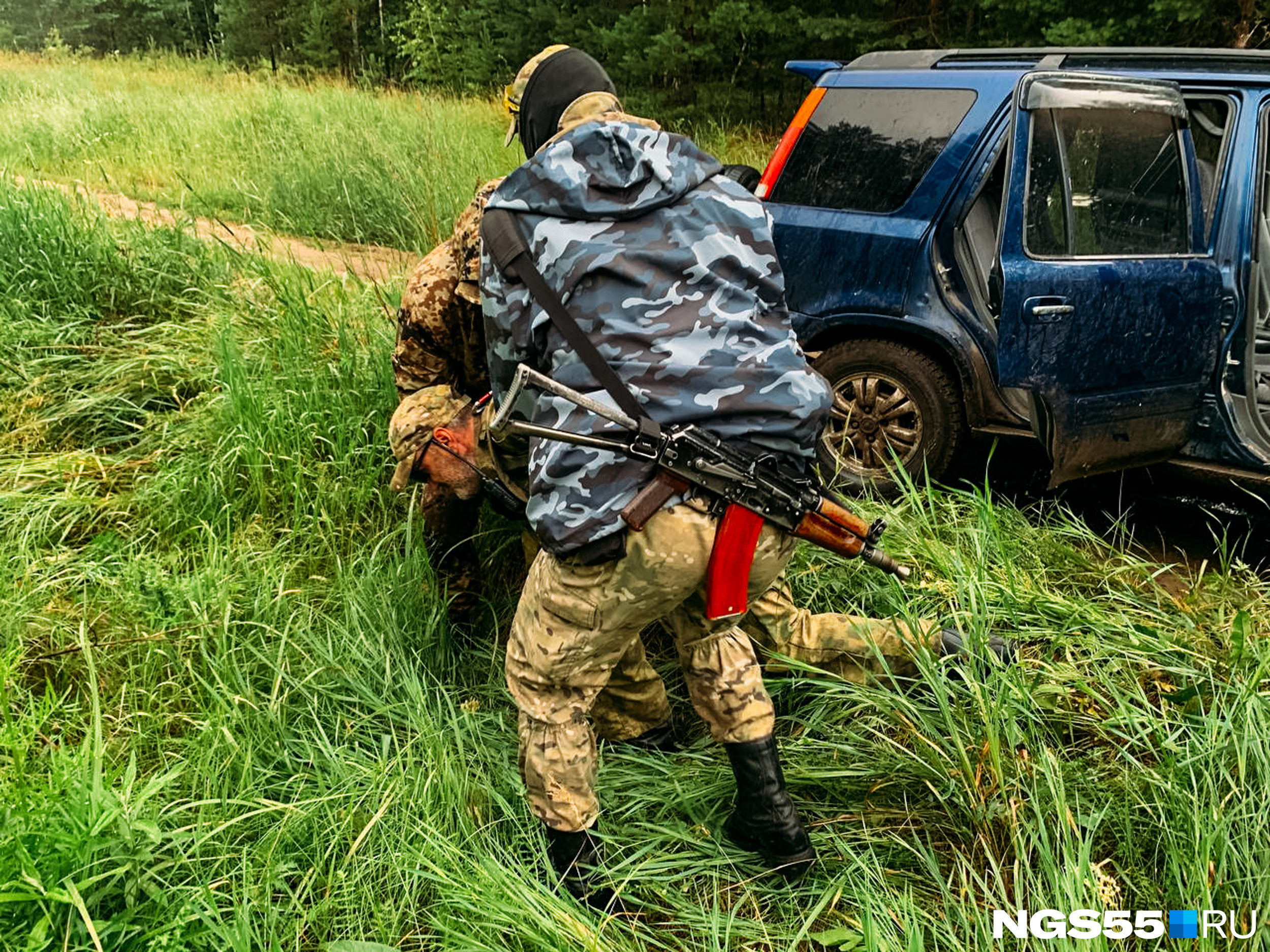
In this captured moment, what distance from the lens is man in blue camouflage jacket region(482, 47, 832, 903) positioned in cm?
197

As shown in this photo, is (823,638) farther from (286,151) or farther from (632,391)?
(286,151)

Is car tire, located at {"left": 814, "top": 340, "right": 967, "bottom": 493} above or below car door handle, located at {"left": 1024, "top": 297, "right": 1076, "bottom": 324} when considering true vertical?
below

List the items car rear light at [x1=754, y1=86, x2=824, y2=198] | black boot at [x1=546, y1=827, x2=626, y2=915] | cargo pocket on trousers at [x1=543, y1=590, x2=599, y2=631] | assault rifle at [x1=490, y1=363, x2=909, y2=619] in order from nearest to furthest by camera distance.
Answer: assault rifle at [x1=490, y1=363, x2=909, y2=619] → cargo pocket on trousers at [x1=543, y1=590, x2=599, y2=631] → black boot at [x1=546, y1=827, x2=626, y2=915] → car rear light at [x1=754, y1=86, x2=824, y2=198]

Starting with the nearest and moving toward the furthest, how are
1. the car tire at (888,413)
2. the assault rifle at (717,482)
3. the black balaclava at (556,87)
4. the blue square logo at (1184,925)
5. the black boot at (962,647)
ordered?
the blue square logo at (1184,925) < the assault rifle at (717,482) < the black balaclava at (556,87) < the black boot at (962,647) < the car tire at (888,413)

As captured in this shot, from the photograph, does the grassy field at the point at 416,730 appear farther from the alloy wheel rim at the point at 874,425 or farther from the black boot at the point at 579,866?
the alloy wheel rim at the point at 874,425

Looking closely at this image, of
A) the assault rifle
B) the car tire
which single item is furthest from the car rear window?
the assault rifle

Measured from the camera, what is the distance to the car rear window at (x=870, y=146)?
3.75 m

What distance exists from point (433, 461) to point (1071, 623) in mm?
1759

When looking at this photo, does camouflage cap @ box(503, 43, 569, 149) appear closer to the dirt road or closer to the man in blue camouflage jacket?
the man in blue camouflage jacket

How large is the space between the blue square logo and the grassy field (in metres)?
0.04

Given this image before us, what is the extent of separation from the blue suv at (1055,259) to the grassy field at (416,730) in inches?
16.0

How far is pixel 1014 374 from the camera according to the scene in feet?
11.0

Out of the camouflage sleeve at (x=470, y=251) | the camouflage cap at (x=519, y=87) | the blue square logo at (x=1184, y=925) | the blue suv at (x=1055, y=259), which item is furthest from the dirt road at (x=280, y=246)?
the blue square logo at (x=1184, y=925)

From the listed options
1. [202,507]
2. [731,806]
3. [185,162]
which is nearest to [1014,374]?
[731,806]
